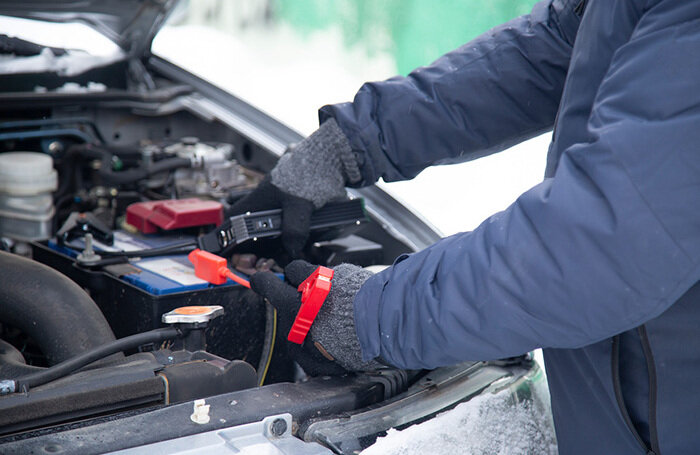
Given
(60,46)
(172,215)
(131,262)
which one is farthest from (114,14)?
(131,262)

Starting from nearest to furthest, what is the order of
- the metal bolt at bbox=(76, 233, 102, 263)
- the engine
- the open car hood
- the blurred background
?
1. the engine
2. the metal bolt at bbox=(76, 233, 102, 263)
3. the open car hood
4. the blurred background

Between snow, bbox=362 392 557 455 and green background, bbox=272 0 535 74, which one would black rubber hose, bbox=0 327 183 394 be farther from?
green background, bbox=272 0 535 74

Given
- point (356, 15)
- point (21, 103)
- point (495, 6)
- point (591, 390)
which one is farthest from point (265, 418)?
point (356, 15)

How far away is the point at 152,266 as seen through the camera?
1359 millimetres

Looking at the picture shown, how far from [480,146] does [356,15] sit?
6.36 meters

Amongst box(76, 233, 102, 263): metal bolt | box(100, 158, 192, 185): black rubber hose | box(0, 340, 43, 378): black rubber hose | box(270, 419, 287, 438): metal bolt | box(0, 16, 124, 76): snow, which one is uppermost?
box(0, 16, 124, 76): snow

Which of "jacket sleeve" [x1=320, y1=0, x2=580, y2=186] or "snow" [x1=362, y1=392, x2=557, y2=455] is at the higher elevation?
"jacket sleeve" [x1=320, y1=0, x2=580, y2=186]

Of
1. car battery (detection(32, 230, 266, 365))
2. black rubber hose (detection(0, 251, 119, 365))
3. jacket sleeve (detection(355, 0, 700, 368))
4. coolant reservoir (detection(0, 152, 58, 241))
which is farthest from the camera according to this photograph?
coolant reservoir (detection(0, 152, 58, 241))

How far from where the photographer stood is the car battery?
123cm

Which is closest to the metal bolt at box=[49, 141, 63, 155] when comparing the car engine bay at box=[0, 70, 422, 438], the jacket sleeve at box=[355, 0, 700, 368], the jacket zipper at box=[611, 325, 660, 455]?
the car engine bay at box=[0, 70, 422, 438]

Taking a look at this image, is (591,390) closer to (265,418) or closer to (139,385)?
(265,418)

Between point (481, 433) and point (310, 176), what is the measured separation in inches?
23.1

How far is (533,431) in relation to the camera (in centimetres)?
111

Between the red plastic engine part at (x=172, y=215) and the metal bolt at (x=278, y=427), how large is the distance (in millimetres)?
720
